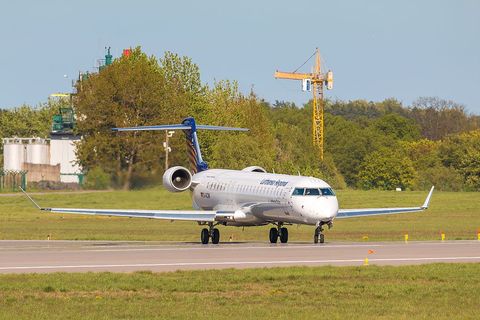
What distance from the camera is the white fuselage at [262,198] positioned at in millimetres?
45938

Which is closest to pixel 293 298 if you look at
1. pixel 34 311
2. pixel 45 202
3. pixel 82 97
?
pixel 34 311

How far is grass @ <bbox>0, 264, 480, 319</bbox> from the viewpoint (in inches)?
952

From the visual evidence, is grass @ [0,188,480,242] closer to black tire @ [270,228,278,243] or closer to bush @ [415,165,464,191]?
black tire @ [270,228,278,243]

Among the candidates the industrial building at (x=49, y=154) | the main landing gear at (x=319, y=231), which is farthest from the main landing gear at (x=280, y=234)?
the industrial building at (x=49, y=154)

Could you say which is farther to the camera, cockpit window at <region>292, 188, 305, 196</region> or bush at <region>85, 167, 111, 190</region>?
bush at <region>85, 167, 111, 190</region>

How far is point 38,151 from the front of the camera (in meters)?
126

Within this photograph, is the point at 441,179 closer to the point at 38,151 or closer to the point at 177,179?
the point at 38,151

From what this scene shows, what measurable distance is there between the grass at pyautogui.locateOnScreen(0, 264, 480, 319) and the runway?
286cm

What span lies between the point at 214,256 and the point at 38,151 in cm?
8879

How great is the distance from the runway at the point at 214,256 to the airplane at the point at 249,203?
1.50m

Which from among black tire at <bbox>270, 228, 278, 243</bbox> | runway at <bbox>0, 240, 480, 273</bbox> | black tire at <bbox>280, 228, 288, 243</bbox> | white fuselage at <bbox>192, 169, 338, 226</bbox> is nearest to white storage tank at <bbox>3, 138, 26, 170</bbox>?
white fuselage at <bbox>192, 169, 338, 226</bbox>

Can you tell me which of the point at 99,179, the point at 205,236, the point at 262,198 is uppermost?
the point at 99,179

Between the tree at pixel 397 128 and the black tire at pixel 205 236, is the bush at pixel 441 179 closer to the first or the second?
the tree at pixel 397 128

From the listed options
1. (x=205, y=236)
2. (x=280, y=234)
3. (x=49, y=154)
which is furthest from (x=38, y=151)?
(x=280, y=234)
